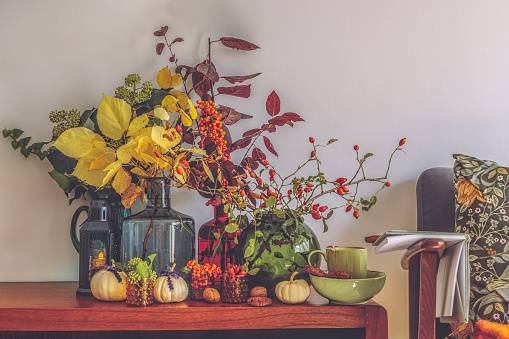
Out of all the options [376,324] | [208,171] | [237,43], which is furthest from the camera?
[237,43]

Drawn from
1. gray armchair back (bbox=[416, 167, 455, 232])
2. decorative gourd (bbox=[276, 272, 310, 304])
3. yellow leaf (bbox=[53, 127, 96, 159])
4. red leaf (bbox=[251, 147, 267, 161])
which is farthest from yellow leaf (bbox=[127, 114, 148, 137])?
gray armchair back (bbox=[416, 167, 455, 232])

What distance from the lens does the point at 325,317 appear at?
41.3 inches

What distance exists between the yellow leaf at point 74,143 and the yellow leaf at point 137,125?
107 millimetres

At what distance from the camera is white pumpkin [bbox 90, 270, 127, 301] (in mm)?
1109

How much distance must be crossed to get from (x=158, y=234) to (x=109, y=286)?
0.17 m

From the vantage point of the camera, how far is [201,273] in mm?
1116

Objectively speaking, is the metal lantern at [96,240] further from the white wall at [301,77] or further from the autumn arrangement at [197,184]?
the white wall at [301,77]

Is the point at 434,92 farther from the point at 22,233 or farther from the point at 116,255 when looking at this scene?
the point at 22,233

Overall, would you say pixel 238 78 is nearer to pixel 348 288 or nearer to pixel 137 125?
pixel 137 125

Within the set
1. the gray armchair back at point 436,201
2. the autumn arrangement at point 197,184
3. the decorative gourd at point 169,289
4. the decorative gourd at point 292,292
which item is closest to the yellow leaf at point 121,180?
the autumn arrangement at point 197,184

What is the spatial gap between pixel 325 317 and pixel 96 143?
713 mm

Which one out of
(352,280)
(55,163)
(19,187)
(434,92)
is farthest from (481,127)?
(19,187)

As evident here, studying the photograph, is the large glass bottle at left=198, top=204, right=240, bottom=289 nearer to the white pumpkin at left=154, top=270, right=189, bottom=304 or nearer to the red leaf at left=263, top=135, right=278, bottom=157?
the white pumpkin at left=154, top=270, right=189, bottom=304

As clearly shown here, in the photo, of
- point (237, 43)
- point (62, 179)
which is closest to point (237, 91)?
point (237, 43)
